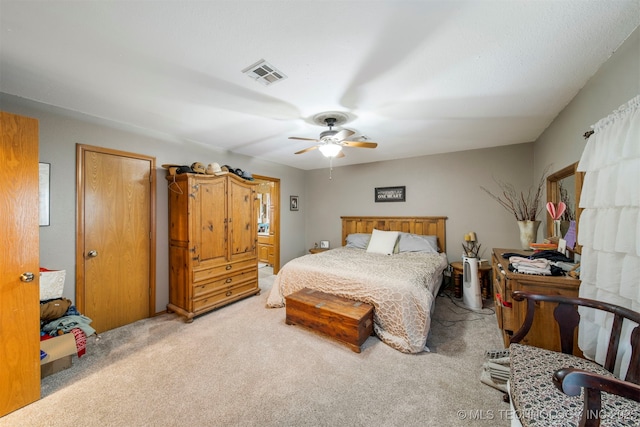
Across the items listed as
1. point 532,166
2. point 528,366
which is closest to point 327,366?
point 528,366

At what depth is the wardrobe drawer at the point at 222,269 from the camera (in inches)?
118

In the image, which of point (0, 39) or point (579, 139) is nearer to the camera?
point (0, 39)

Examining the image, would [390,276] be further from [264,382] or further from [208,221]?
[208,221]

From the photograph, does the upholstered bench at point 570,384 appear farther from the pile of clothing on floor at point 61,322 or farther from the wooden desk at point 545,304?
the pile of clothing on floor at point 61,322

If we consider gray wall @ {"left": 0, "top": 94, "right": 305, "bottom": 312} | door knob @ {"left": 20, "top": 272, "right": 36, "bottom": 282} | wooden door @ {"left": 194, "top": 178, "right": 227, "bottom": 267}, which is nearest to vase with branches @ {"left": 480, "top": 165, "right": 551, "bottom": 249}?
wooden door @ {"left": 194, "top": 178, "right": 227, "bottom": 267}

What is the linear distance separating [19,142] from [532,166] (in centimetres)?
546

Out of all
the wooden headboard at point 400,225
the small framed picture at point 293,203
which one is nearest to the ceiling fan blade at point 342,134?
the wooden headboard at point 400,225

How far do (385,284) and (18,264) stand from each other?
2.90m

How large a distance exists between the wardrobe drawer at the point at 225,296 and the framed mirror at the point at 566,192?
3.77 meters

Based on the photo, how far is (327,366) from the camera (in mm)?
2072

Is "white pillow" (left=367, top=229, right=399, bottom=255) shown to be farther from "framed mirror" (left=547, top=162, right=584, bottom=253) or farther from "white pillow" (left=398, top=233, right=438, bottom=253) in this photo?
"framed mirror" (left=547, top=162, right=584, bottom=253)

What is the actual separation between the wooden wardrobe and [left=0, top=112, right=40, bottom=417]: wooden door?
130 cm

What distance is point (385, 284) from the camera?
250 centimetres

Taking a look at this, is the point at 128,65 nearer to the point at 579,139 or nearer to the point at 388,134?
the point at 388,134
